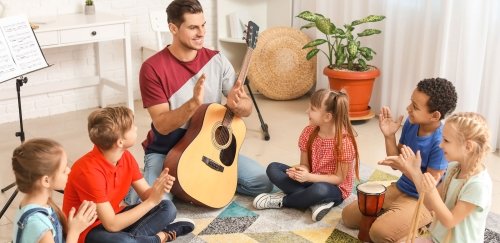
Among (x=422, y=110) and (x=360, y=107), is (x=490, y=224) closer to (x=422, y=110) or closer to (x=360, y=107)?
(x=422, y=110)

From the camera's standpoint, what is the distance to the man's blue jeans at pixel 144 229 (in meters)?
2.05

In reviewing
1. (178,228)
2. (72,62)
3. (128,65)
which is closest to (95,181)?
(178,228)

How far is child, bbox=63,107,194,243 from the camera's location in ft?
6.50

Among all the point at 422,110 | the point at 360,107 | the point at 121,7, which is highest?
the point at 121,7

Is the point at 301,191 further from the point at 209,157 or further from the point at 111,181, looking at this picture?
the point at 111,181

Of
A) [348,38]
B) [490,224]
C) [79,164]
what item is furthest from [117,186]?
[348,38]

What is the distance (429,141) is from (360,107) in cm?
150

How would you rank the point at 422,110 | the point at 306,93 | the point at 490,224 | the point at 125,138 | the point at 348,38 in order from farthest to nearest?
the point at 306,93 → the point at 348,38 → the point at 490,224 → the point at 422,110 → the point at 125,138

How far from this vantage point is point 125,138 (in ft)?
6.56

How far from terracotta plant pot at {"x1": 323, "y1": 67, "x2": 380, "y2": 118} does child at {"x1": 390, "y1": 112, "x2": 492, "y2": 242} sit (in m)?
1.78

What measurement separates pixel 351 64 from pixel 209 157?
149 centimetres

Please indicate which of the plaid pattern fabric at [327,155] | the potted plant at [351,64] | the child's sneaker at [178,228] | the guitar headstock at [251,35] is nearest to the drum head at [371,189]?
the plaid pattern fabric at [327,155]

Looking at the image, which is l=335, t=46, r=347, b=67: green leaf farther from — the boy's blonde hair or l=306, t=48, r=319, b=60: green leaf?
the boy's blonde hair

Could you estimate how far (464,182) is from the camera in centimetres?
185
